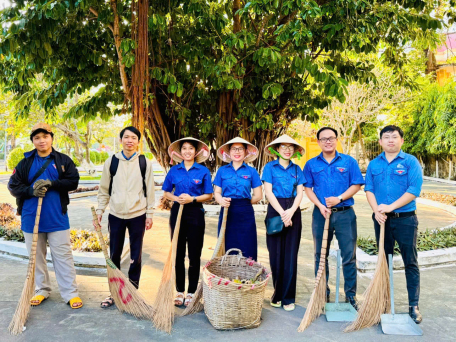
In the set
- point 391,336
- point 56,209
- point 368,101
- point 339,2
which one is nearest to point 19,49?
point 56,209

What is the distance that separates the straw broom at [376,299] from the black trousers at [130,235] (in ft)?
6.82

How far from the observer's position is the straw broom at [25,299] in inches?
130

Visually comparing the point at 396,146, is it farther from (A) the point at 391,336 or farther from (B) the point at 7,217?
(B) the point at 7,217

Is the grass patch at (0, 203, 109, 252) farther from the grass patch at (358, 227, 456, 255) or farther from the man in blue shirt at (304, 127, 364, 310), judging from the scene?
the grass patch at (358, 227, 456, 255)

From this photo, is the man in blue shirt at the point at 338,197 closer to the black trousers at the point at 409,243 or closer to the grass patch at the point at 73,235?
the black trousers at the point at 409,243

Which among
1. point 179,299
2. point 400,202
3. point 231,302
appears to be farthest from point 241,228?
point 400,202

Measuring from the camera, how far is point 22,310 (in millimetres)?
3389

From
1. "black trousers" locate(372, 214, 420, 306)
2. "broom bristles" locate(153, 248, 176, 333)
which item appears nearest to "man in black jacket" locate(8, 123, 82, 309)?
"broom bristles" locate(153, 248, 176, 333)

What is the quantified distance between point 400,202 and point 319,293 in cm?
109

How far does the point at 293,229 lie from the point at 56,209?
2.30 metres

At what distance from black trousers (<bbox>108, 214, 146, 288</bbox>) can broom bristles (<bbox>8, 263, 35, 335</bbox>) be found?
0.74 m

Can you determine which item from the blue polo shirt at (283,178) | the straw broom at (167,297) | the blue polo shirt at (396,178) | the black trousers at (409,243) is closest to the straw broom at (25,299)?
the straw broom at (167,297)

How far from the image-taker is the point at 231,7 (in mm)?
8633

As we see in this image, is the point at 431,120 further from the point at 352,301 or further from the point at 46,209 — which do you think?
the point at 46,209
